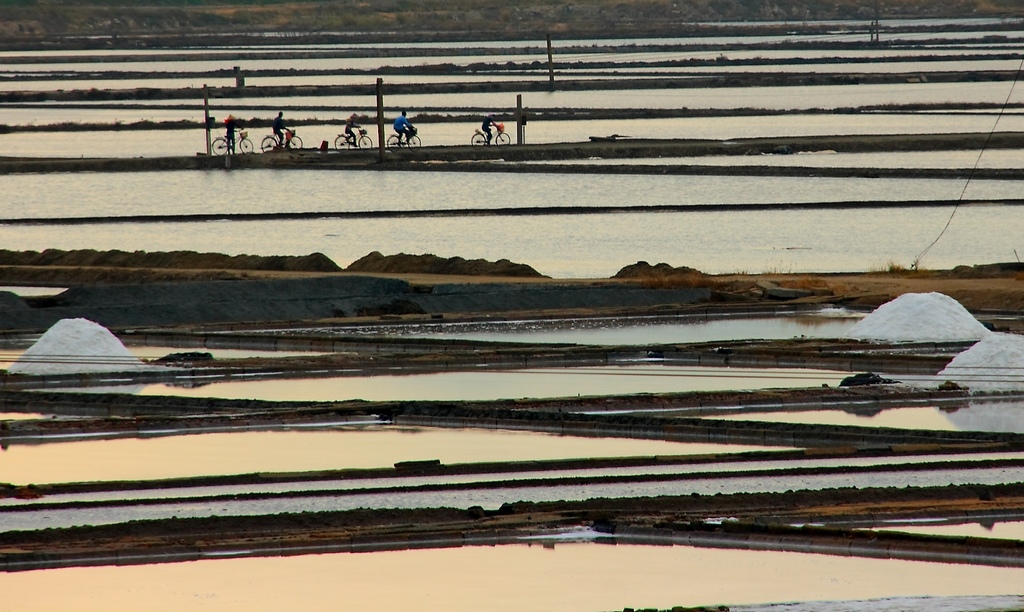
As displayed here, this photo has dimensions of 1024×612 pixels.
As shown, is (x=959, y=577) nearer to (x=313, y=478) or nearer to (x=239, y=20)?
(x=313, y=478)

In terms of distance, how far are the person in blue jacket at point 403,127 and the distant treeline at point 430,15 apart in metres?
40.3

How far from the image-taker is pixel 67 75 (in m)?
49.8

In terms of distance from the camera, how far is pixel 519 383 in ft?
40.3

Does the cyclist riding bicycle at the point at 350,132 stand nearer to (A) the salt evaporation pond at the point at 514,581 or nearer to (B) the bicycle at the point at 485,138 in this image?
(B) the bicycle at the point at 485,138

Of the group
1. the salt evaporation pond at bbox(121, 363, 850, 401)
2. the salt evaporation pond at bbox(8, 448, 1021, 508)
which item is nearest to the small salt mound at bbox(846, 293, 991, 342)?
the salt evaporation pond at bbox(121, 363, 850, 401)

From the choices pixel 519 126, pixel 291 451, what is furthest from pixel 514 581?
pixel 519 126

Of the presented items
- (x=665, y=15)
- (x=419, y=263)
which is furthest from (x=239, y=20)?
(x=419, y=263)

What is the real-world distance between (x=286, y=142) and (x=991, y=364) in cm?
2042

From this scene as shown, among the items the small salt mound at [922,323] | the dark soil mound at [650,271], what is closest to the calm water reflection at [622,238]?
the dark soil mound at [650,271]

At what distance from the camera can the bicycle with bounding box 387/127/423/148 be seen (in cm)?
3088

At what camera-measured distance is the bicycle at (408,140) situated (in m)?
30.9

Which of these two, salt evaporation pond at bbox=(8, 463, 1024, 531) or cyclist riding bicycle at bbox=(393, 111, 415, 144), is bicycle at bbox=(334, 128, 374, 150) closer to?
Result: cyclist riding bicycle at bbox=(393, 111, 415, 144)

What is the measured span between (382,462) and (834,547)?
2938mm

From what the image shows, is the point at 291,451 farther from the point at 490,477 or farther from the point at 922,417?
the point at 922,417
